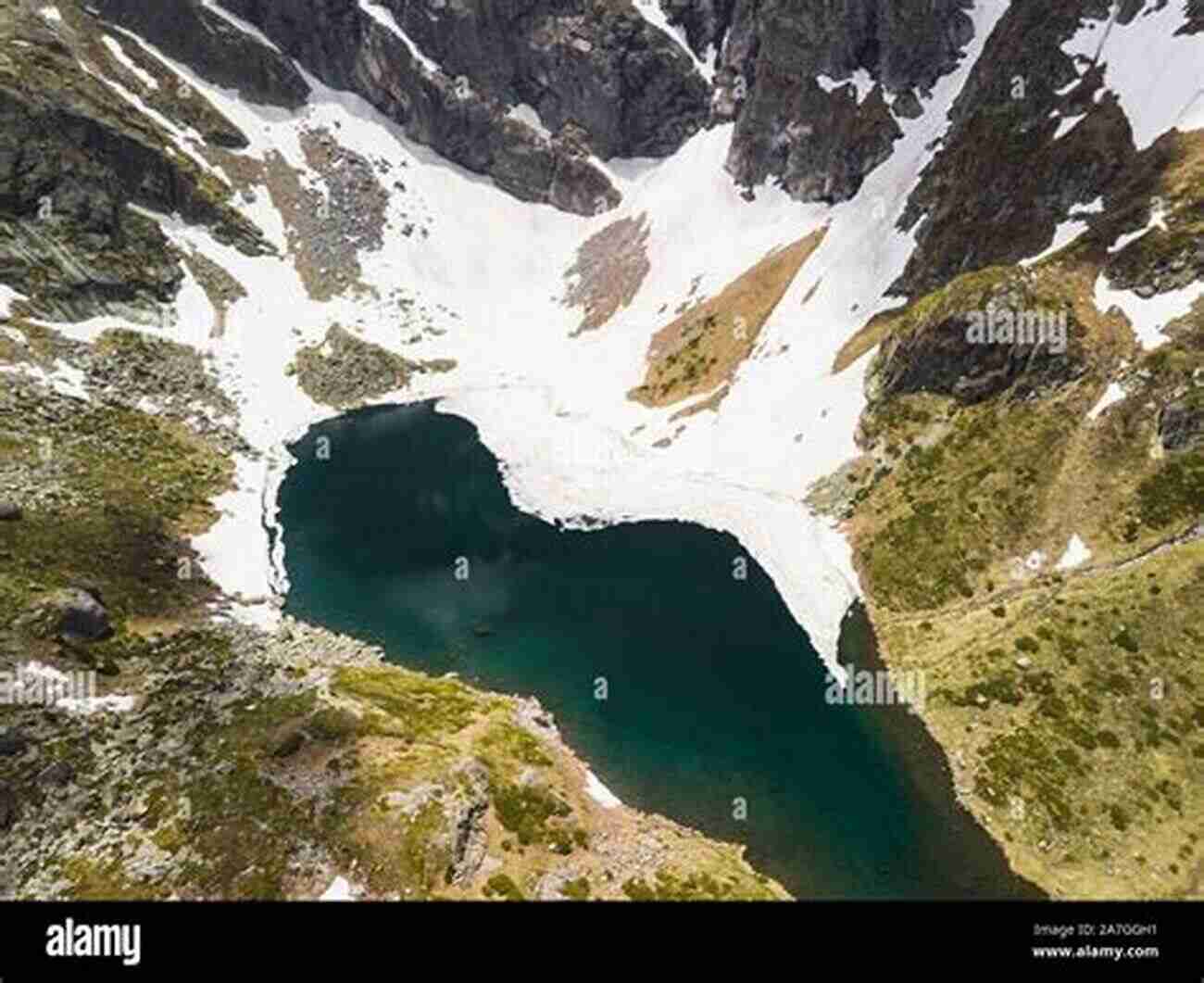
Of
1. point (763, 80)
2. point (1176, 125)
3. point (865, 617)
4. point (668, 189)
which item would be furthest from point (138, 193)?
point (1176, 125)

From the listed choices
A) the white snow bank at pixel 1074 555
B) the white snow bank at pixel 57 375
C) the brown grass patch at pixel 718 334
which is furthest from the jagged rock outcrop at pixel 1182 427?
the white snow bank at pixel 57 375

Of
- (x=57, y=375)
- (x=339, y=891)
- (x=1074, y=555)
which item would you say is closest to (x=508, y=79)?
(x=57, y=375)

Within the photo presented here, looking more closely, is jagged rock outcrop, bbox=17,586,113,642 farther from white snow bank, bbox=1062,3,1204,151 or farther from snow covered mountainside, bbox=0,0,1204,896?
white snow bank, bbox=1062,3,1204,151

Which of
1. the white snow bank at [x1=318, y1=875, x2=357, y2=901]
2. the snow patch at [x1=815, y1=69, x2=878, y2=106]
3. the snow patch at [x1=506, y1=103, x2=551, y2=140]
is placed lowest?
the white snow bank at [x1=318, y1=875, x2=357, y2=901]

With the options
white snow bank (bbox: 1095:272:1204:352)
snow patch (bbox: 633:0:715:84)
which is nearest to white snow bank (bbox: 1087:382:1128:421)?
white snow bank (bbox: 1095:272:1204:352)

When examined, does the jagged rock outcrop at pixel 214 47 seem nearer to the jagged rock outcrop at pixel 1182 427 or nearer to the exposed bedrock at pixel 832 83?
the exposed bedrock at pixel 832 83
